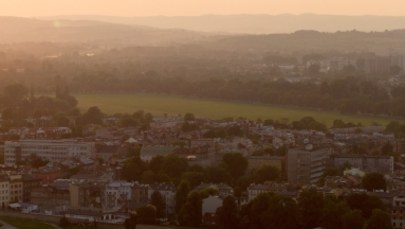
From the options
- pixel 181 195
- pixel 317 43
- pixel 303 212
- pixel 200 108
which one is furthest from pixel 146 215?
pixel 317 43

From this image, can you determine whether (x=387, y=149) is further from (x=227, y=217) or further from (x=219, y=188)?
(x=227, y=217)

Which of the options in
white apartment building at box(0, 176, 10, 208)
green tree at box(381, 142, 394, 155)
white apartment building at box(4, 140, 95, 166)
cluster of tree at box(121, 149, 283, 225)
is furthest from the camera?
white apartment building at box(4, 140, 95, 166)

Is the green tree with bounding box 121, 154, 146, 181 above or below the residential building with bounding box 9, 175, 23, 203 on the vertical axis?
above

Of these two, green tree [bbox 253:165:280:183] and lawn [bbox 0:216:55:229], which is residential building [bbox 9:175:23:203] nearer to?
lawn [bbox 0:216:55:229]

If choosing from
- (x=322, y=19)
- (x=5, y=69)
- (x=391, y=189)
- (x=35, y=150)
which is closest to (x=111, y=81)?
(x=5, y=69)

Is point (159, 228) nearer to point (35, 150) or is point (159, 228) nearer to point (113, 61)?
point (35, 150)

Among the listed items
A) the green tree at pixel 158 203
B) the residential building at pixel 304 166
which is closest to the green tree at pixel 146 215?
the green tree at pixel 158 203

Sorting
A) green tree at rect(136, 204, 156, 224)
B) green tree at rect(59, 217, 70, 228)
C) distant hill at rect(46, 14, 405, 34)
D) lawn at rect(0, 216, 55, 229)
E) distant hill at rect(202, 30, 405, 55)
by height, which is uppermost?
distant hill at rect(46, 14, 405, 34)

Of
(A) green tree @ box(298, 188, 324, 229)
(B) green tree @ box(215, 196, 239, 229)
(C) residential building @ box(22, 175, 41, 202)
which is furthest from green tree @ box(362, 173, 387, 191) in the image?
(C) residential building @ box(22, 175, 41, 202)
